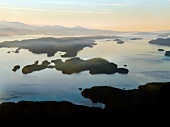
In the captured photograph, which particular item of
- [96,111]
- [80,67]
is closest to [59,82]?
[80,67]

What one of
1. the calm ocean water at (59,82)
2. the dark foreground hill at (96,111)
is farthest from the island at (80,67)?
the dark foreground hill at (96,111)

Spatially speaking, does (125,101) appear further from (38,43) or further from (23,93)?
(38,43)

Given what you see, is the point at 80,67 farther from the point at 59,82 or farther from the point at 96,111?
the point at 96,111

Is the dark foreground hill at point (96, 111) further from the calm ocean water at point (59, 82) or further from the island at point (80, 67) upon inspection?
the island at point (80, 67)

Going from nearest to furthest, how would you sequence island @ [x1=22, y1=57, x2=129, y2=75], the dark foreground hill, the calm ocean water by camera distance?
1. the dark foreground hill
2. the calm ocean water
3. island @ [x1=22, y1=57, x2=129, y2=75]

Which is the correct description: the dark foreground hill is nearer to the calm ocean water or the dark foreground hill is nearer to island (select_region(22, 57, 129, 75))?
the calm ocean water

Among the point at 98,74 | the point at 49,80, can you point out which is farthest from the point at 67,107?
the point at 98,74

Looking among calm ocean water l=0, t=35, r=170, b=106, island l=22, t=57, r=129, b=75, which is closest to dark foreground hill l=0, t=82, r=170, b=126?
calm ocean water l=0, t=35, r=170, b=106

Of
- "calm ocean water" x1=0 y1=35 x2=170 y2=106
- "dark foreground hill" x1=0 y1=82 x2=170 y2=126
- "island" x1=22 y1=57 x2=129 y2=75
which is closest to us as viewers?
"dark foreground hill" x1=0 y1=82 x2=170 y2=126

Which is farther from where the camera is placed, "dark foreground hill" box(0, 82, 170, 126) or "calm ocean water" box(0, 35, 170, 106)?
"calm ocean water" box(0, 35, 170, 106)
